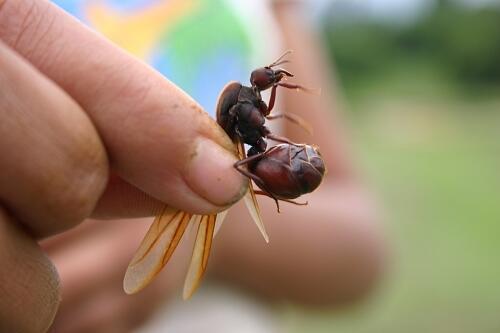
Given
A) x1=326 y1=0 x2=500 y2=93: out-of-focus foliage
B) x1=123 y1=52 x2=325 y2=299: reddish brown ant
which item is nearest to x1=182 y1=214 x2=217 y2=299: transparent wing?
x1=123 y1=52 x2=325 y2=299: reddish brown ant

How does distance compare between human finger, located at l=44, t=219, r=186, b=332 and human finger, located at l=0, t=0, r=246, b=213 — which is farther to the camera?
human finger, located at l=44, t=219, r=186, b=332

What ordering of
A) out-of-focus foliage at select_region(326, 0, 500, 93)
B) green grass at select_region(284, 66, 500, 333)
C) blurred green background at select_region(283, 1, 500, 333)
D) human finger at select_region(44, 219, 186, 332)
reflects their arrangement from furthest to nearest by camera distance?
out-of-focus foliage at select_region(326, 0, 500, 93) < blurred green background at select_region(283, 1, 500, 333) < green grass at select_region(284, 66, 500, 333) < human finger at select_region(44, 219, 186, 332)

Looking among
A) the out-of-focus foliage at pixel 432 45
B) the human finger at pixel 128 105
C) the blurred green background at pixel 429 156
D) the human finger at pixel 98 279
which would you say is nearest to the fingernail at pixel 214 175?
the human finger at pixel 128 105

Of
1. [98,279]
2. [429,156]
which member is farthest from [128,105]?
[429,156]

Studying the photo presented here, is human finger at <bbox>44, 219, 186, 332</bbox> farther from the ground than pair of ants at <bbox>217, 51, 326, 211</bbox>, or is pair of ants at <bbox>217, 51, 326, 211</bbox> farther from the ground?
pair of ants at <bbox>217, 51, 326, 211</bbox>

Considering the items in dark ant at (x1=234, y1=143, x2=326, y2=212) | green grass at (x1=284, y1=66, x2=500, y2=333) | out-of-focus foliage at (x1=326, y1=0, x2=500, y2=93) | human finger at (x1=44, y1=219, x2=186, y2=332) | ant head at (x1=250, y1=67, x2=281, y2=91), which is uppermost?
ant head at (x1=250, y1=67, x2=281, y2=91)

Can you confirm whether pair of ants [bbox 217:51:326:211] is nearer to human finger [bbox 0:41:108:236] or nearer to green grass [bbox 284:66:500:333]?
human finger [bbox 0:41:108:236]

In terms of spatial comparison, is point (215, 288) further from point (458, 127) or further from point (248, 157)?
point (458, 127)
